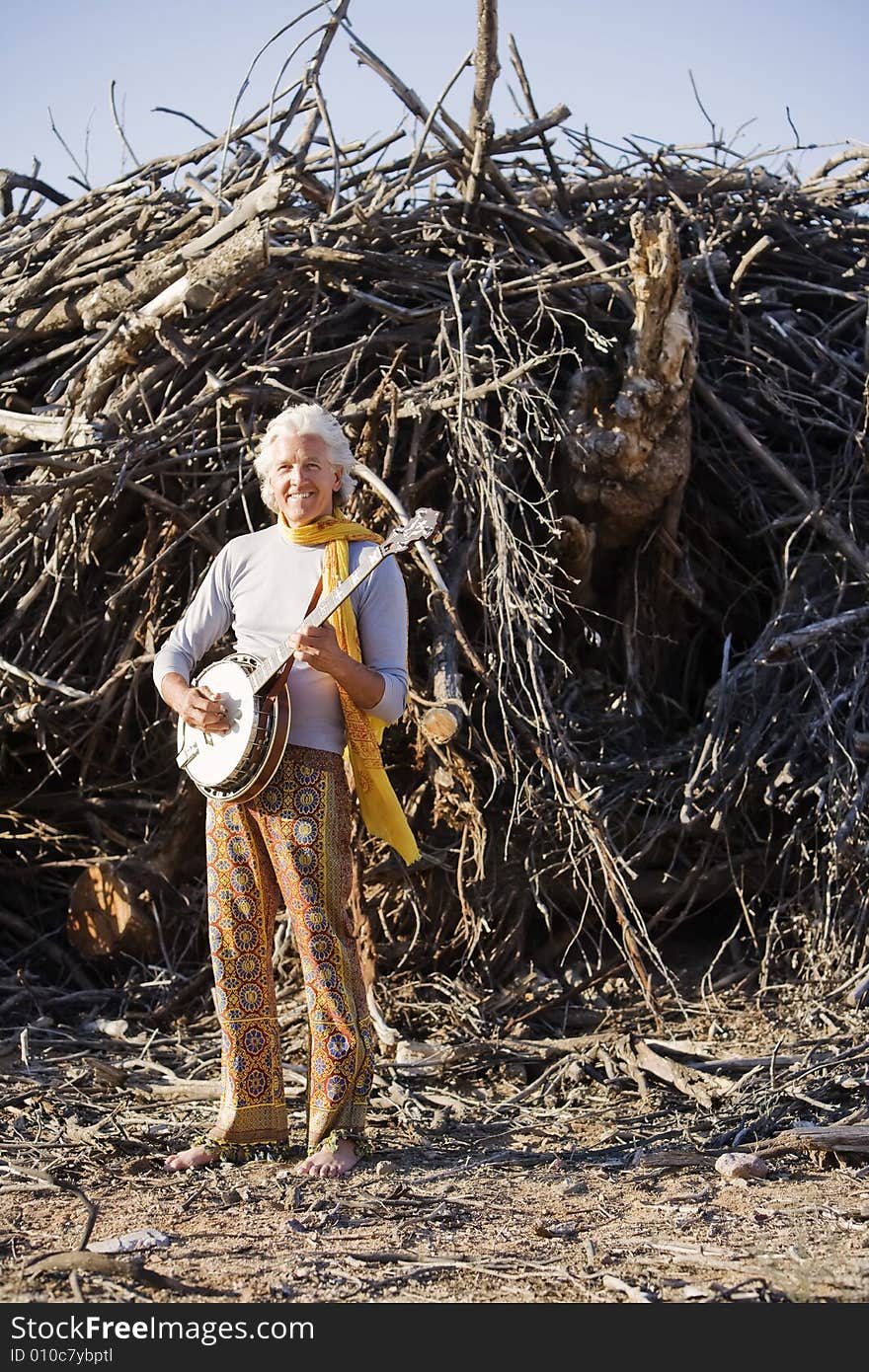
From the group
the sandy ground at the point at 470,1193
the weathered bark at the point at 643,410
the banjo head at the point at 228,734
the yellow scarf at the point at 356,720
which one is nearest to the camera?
the sandy ground at the point at 470,1193

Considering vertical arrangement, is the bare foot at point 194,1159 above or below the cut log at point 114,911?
below

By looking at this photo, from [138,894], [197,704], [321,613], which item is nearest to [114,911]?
[138,894]

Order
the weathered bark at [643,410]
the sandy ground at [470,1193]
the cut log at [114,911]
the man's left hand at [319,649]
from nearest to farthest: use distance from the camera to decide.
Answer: the sandy ground at [470,1193], the man's left hand at [319,649], the weathered bark at [643,410], the cut log at [114,911]

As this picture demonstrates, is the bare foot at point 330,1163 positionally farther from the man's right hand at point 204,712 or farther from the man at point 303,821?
the man's right hand at point 204,712

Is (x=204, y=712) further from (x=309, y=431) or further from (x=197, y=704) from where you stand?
(x=309, y=431)

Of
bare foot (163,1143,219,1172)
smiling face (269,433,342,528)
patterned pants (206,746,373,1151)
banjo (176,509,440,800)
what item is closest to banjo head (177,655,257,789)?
banjo (176,509,440,800)

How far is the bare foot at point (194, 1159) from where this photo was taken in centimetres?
338

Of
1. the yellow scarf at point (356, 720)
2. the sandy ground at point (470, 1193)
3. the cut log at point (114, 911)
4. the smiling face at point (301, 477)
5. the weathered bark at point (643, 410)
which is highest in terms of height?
the weathered bark at point (643, 410)

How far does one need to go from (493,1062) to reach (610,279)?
279 cm

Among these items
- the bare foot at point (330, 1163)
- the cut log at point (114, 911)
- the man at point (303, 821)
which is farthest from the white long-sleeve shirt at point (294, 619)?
the cut log at point (114, 911)

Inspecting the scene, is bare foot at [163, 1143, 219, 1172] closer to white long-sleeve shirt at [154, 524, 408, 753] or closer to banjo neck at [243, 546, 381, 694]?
white long-sleeve shirt at [154, 524, 408, 753]

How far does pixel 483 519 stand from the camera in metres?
4.77

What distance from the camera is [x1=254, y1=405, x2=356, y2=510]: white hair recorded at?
342 cm

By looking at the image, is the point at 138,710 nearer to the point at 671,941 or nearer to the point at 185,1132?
the point at 185,1132
